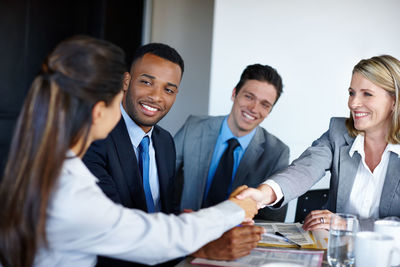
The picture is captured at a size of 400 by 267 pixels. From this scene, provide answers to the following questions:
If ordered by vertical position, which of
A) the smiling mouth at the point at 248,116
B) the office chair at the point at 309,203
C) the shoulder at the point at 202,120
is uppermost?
the smiling mouth at the point at 248,116

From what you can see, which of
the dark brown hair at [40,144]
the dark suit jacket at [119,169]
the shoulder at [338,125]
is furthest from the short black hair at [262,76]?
the dark brown hair at [40,144]

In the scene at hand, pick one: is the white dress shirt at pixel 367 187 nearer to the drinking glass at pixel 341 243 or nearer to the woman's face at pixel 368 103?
the woman's face at pixel 368 103

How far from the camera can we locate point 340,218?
1359 mm

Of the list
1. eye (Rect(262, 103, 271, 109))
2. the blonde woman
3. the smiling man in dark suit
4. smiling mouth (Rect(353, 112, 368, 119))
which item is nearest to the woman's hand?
the blonde woman

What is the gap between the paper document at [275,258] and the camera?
139cm

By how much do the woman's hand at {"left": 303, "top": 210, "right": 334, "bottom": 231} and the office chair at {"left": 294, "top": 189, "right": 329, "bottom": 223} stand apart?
1.73ft

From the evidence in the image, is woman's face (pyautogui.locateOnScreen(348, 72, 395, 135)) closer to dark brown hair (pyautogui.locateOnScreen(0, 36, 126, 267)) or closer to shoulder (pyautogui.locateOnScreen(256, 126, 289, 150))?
shoulder (pyautogui.locateOnScreen(256, 126, 289, 150))

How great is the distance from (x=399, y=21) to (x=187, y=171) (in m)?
2.08

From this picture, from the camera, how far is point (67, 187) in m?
1.07

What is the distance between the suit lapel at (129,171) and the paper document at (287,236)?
0.52 meters

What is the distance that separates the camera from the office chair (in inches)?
95.9

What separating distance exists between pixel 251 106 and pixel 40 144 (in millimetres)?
2091

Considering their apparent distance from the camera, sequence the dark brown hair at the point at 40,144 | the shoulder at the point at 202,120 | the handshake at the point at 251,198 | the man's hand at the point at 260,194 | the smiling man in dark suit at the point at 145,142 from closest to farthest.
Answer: the dark brown hair at the point at 40,144, the handshake at the point at 251,198, the man's hand at the point at 260,194, the smiling man in dark suit at the point at 145,142, the shoulder at the point at 202,120

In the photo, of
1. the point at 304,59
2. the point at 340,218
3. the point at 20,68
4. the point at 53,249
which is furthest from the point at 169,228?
the point at 20,68
